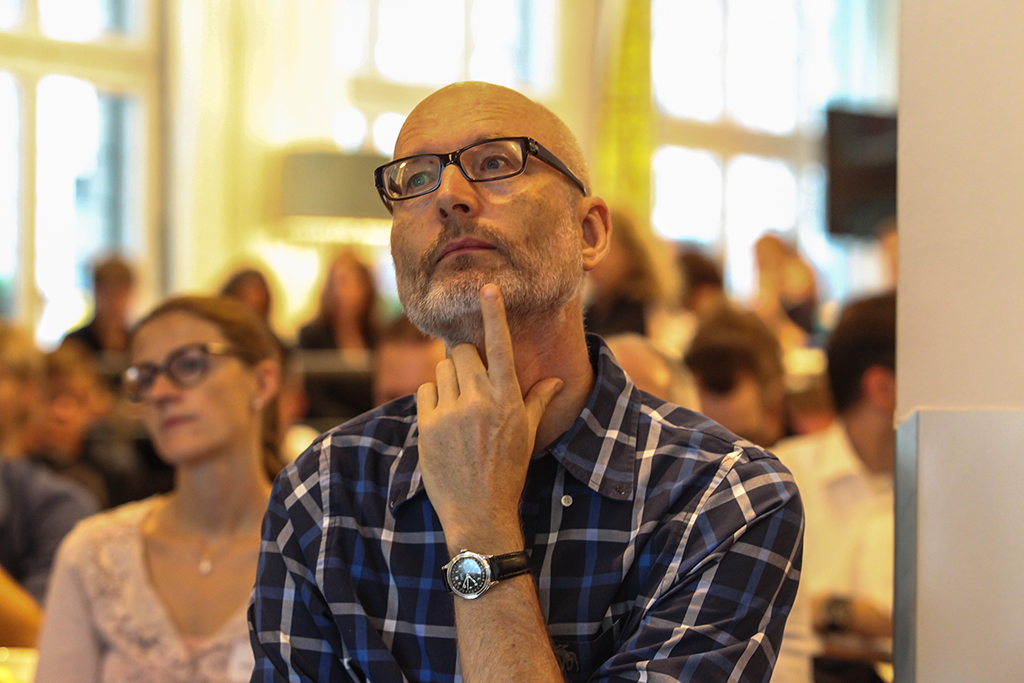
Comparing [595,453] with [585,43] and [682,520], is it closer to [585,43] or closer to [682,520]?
[682,520]

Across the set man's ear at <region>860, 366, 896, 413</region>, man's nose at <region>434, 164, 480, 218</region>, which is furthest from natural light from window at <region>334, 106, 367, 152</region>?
man's nose at <region>434, 164, 480, 218</region>

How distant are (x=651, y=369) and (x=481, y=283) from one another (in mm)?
1172

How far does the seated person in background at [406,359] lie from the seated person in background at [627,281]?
112cm

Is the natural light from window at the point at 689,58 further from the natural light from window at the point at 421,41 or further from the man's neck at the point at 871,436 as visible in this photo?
the man's neck at the point at 871,436

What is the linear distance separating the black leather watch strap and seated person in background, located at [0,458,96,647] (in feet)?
7.05

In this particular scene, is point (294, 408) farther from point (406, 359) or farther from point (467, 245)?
point (467, 245)

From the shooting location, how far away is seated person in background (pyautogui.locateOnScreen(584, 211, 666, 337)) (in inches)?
163

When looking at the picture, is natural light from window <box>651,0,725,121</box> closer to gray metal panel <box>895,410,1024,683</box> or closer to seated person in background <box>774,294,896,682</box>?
seated person in background <box>774,294,896,682</box>

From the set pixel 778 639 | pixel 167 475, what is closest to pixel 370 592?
pixel 778 639

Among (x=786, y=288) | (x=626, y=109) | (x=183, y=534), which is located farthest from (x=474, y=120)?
(x=626, y=109)

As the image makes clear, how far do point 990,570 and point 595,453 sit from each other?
0.51 m

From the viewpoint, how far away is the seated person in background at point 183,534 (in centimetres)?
211

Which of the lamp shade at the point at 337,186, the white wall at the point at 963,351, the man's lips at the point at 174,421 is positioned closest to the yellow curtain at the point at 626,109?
the lamp shade at the point at 337,186

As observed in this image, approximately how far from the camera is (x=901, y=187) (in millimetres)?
1480
